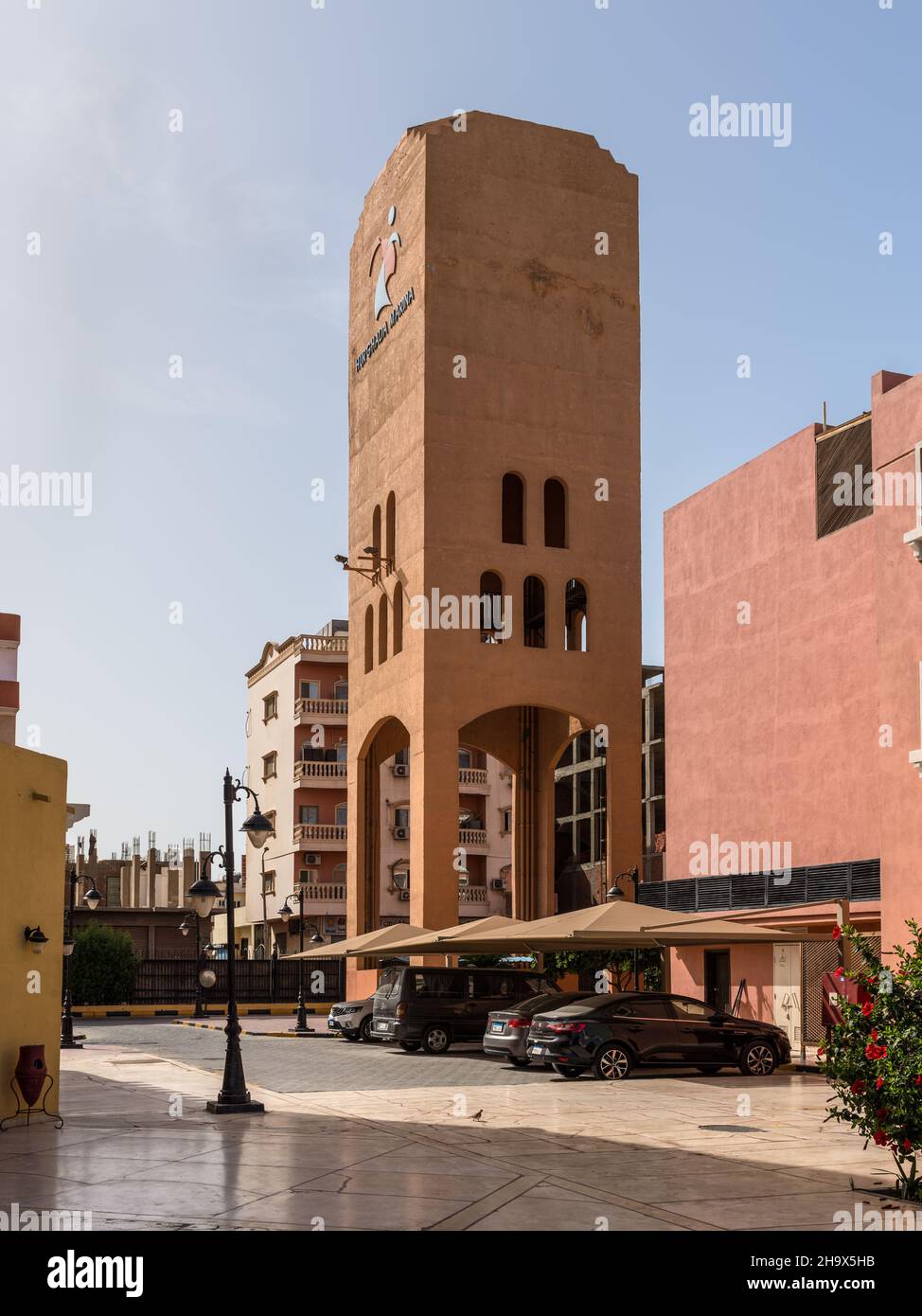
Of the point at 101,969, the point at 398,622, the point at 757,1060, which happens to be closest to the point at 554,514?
the point at 398,622

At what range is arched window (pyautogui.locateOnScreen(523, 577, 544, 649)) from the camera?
4538 cm

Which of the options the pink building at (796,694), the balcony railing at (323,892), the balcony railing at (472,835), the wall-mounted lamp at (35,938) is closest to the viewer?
the wall-mounted lamp at (35,938)

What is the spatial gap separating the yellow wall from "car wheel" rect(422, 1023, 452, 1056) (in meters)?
13.4

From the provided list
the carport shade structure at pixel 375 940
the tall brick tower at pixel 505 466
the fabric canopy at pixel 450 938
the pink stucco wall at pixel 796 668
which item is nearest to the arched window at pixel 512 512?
the tall brick tower at pixel 505 466

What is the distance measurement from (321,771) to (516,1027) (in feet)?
139

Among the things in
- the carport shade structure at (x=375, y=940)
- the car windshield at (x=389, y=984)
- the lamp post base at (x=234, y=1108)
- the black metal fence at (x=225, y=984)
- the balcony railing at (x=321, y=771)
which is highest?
the balcony railing at (x=321, y=771)

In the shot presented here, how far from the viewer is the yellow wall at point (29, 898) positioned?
18.0m

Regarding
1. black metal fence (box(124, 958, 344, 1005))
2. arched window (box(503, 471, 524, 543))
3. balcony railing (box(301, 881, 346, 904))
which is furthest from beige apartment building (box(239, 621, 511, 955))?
arched window (box(503, 471, 524, 543))

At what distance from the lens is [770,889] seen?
3114cm

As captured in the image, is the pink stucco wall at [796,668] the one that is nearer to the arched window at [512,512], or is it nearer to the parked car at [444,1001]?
the parked car at [444,1001]

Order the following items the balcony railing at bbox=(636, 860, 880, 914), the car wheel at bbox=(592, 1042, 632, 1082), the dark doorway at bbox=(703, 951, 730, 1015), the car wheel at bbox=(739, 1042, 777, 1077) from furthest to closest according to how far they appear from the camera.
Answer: the dark doorway at bbox=(703, 951, 730, 1015) < the balcony railing at bbox=(636, 860, 880, 914) < the car wheel at bbox=(739, 1042, 777, 1077) < the car wheel at bbox=(592, 1042, 632, 1082)

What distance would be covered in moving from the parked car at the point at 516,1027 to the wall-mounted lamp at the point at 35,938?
11021 mm

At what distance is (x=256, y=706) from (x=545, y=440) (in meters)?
37.5

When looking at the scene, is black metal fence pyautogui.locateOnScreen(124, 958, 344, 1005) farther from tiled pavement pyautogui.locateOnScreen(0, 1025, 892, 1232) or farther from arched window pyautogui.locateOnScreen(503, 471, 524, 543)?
tiled pavement pyautogui.locateOnScreen(0, 1025, 892, 1232)
